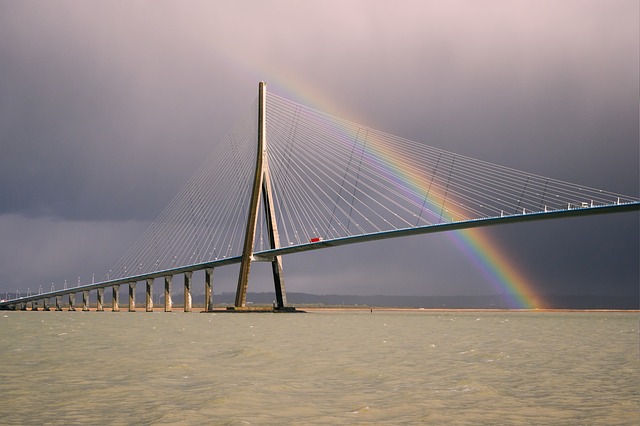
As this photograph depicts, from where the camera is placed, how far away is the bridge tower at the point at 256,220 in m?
68.8

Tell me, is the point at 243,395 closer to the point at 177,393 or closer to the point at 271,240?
the point at 177,393

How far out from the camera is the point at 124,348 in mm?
18766

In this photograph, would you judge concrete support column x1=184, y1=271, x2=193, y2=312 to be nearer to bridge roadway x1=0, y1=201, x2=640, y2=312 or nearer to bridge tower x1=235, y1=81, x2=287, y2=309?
bridge roadway x1=0, y1=201, x2=640, y2=312

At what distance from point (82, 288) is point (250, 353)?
335 ft

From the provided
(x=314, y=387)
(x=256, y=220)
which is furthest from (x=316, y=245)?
(x=314, y=387)

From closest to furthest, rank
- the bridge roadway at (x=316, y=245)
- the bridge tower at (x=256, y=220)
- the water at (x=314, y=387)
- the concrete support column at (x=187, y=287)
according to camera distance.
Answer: the water at (x=314, y=387) < the bridge roadway at (x=316, y=245) < the bridge tower at (x=256, y=220) < the concrete support column at (x=187, y=287)

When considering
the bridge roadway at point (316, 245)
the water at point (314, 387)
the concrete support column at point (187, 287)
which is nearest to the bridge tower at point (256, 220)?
the bridge roadway at point (316, 245)

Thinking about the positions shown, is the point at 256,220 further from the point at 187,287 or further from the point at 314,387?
the point at 314,387

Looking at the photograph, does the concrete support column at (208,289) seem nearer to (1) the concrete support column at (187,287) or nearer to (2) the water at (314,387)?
(1) the concrete support column at (187,287)

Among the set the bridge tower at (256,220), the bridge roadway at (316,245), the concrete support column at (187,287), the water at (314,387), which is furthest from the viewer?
the concrete support column at (187,287)

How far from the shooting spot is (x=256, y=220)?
6931cm

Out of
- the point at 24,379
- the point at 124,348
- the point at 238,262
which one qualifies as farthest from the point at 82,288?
the point at 24,379

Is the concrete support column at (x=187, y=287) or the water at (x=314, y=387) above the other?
the concrete support column at (x=187, y=287)

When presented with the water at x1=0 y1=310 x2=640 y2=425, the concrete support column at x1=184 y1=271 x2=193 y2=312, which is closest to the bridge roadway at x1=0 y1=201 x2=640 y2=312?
the concrete support column at x1=184 y1=271 x2=193 y2=312
